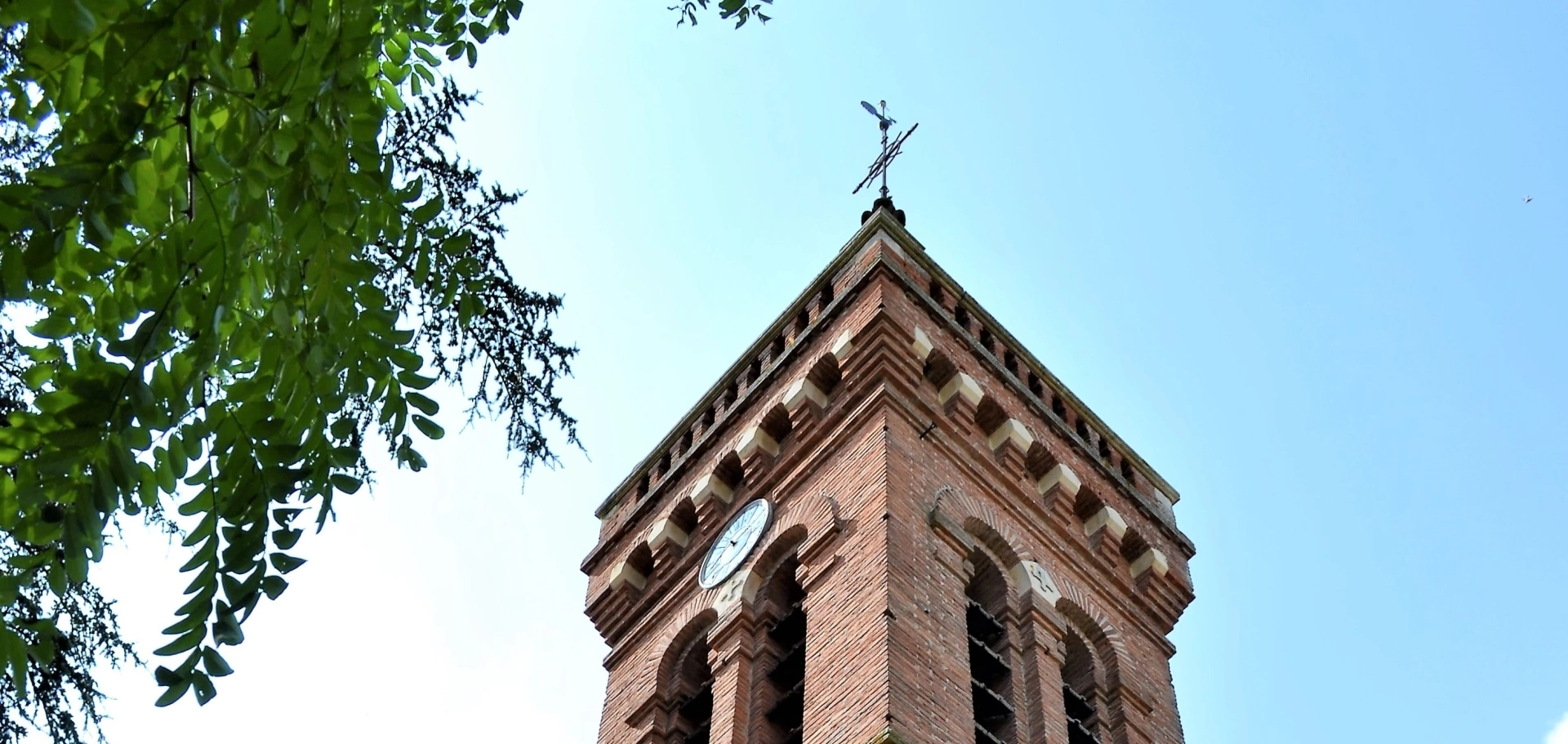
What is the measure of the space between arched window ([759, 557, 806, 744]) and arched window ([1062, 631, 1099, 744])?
2.79 metres

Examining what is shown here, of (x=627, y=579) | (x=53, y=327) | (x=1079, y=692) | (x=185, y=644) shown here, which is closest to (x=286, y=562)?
(x=185, y=644)

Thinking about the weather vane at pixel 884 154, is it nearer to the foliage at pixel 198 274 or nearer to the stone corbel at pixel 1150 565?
the stone corbel at pixel 1150 565

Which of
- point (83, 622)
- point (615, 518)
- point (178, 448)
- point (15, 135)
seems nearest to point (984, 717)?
point (615, 518)

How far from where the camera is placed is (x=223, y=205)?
179 inches

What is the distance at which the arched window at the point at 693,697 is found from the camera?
774 inches

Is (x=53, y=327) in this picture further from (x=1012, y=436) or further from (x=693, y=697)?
(x=1012, y=436)

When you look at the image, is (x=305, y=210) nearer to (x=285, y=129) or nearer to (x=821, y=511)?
(x=285, y=129)

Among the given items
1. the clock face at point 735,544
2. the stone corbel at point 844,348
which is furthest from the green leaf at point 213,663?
the stone corbel at point 844,348

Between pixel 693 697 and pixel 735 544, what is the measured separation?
1.91 meters

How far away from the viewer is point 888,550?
58.4 ft

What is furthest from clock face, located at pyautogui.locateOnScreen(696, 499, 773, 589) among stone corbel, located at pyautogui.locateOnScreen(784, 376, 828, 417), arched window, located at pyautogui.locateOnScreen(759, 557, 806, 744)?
stone corbel, located at pyautogui.locateOnScreen(784, 376, 828, 417)

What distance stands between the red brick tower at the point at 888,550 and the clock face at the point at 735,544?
0.11 ft

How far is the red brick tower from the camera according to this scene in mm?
17547

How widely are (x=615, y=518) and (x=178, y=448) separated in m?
19.3
